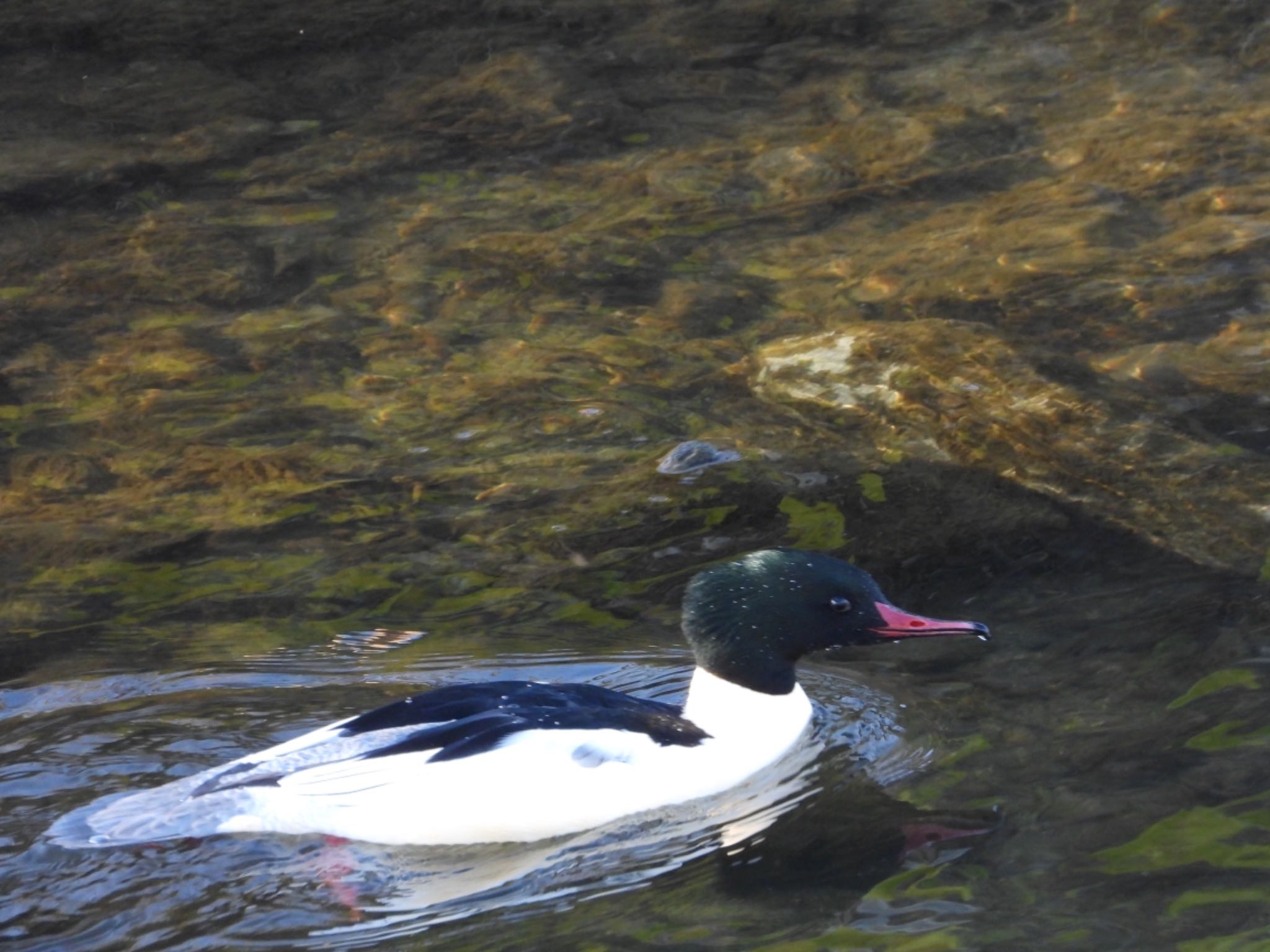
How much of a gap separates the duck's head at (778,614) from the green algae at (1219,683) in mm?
763

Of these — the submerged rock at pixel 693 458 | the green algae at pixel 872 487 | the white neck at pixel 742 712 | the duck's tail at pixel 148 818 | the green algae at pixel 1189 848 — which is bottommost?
the green algae at pixel 1189 848

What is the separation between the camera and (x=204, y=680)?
5.17 m

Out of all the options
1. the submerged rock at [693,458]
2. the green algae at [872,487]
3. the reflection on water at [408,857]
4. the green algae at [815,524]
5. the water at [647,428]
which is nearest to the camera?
the reflection on water at [408,857]

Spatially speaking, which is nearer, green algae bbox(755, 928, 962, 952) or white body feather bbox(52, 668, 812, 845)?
green algae bbox(755, 928, 962, 952)

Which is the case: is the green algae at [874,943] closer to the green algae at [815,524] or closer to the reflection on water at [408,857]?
the reflection on water at [408,857]

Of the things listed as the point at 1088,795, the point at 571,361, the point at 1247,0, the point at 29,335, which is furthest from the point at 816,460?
the point at 1247,0

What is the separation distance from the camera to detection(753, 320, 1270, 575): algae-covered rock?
5660 mm

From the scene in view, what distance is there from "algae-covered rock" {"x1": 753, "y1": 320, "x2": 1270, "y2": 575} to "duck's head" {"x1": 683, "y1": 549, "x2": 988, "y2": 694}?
1.36 m

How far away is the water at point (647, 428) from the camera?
13.3ft

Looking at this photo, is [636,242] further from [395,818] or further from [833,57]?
[395,818]

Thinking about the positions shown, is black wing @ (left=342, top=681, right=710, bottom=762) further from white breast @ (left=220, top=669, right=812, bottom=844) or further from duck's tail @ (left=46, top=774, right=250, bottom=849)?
duck's tail @ (left=46, top=774, right=250, bottom=849)

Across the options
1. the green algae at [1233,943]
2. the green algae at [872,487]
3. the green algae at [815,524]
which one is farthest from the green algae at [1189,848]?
the green algae at [872,487]

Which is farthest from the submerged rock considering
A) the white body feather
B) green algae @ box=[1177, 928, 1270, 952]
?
green algae @ box=[1177, 928, 1270, 952]

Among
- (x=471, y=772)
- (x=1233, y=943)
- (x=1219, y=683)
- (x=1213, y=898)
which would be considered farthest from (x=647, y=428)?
(x=1233, y=943)
